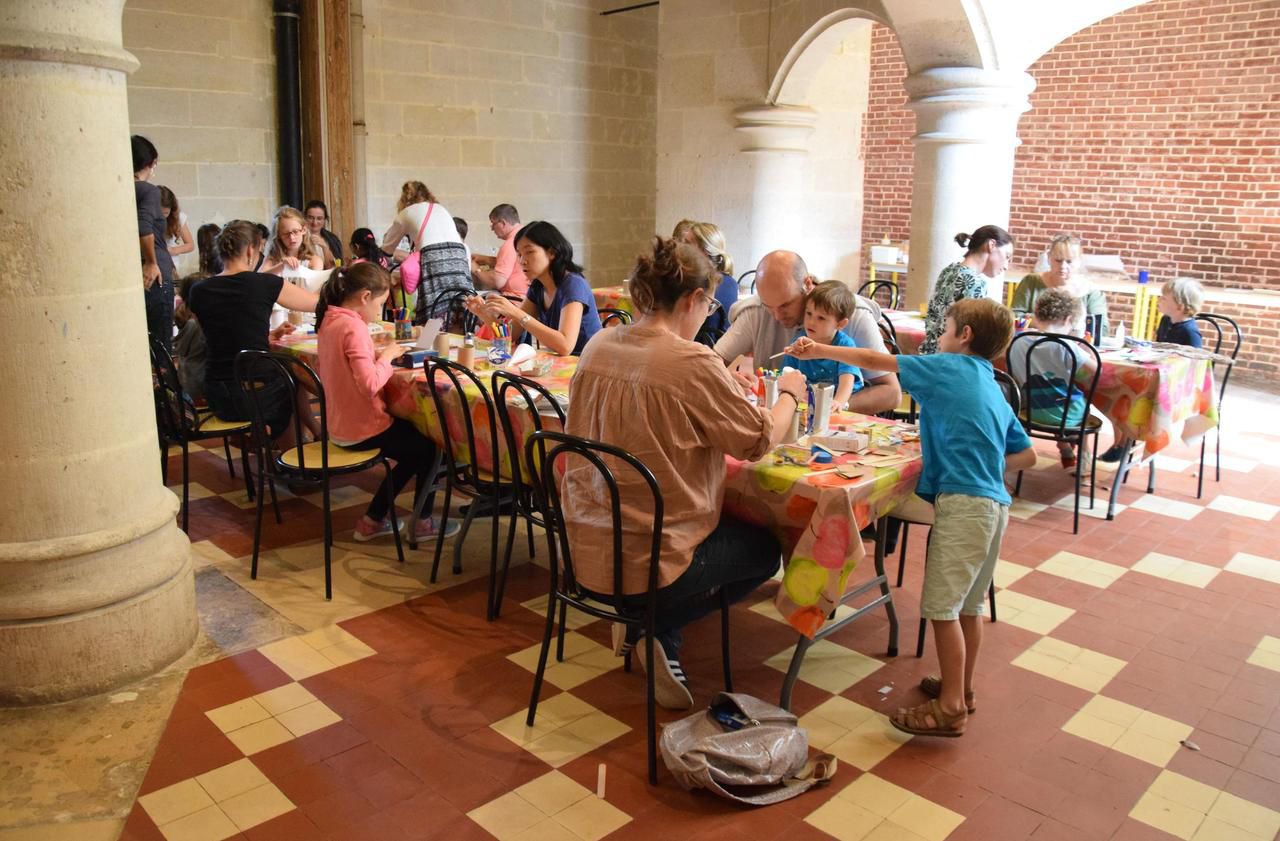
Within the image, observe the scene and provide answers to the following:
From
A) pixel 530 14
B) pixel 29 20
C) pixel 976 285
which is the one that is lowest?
pixel 976 285

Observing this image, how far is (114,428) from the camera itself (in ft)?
9.68

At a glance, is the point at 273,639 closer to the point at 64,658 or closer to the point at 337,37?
the point at 64,658

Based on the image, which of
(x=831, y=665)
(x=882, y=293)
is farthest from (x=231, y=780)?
(x=882, y=293)

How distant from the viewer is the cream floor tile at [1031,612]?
3.58m

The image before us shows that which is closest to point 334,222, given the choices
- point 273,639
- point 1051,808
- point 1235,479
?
point 273,639

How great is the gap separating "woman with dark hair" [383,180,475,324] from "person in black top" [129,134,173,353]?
138 centimetres

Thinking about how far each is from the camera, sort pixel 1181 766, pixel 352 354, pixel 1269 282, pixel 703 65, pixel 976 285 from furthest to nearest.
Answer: pixel 1269 282, pixel 703 65, pixel 976 285, pixel 352 354, pixel 1181 766

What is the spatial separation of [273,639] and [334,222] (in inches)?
215

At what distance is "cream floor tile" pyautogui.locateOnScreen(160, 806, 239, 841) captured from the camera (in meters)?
2.40

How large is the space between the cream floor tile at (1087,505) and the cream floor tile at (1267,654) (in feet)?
4.07

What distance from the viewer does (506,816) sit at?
8.11ft

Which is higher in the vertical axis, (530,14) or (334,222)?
(530,14)

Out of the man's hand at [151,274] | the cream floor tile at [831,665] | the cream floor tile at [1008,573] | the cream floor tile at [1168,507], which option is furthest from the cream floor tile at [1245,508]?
the man's hand at [151,274]

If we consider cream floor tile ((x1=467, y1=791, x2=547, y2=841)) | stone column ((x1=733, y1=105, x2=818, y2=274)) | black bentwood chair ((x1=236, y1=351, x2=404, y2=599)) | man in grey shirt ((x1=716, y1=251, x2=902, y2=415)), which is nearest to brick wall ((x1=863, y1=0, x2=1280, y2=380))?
stone column ((x1=733, y1=105, x2=818, y2=274))
